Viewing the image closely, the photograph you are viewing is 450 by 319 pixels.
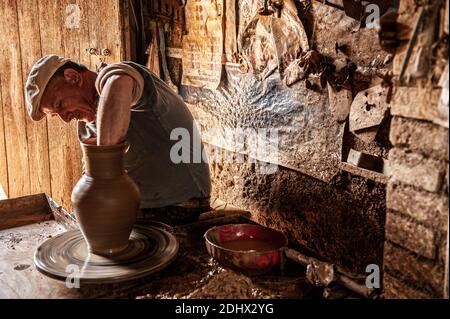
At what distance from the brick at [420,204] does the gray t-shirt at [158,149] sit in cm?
149

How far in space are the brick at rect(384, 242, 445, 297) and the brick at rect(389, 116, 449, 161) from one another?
38cm

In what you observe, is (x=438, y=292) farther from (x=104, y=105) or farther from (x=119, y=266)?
(x=104, y=105)

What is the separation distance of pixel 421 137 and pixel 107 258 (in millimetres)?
1494

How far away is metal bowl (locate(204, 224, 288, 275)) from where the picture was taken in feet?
6.95

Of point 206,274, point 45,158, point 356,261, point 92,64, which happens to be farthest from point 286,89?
point 45,158

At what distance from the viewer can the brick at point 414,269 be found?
→ 159 centimetres

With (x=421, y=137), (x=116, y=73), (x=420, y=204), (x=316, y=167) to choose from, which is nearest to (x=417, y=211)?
(x=420, y=204)

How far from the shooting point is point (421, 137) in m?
1.62

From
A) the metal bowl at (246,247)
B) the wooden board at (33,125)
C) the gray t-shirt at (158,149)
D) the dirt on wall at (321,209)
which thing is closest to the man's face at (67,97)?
the gray t-shirt at (158,149)

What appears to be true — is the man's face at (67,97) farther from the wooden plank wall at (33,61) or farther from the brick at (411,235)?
the brick at (411,235)

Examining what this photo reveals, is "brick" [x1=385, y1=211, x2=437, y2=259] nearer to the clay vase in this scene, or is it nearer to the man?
the clay vase

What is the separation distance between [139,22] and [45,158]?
1.92m

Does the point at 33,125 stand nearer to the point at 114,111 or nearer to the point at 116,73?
the point at 116,73

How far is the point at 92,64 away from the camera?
4543 mm
